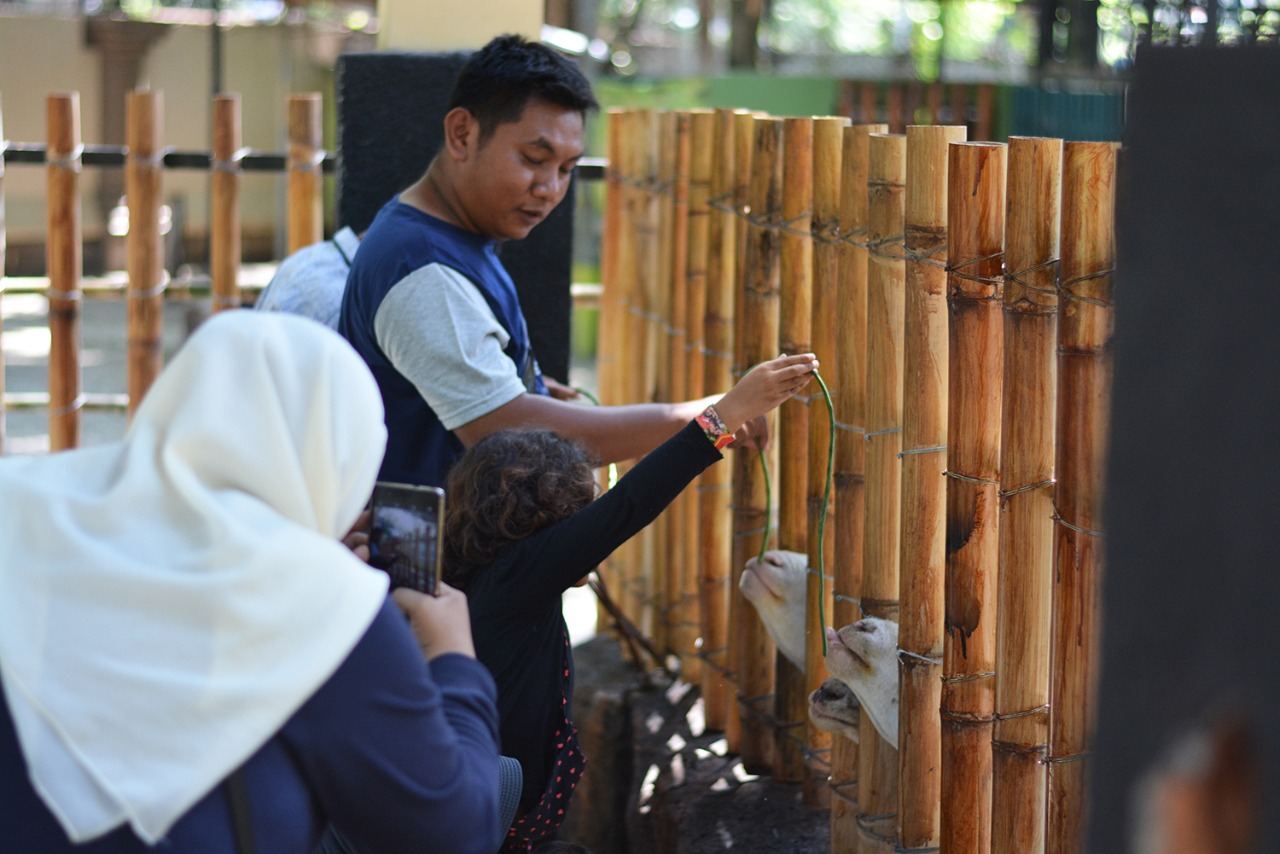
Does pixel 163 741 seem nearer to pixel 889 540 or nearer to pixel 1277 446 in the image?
pixel 1277 446

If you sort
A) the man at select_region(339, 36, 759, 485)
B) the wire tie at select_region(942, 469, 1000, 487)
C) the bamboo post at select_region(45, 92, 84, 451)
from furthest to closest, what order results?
the bamboo post at select_region(45, 92, 84, 451), the man at select_region(339, 36, 759, 485), the wire tie at select_region(942, 469, 1000, 487)

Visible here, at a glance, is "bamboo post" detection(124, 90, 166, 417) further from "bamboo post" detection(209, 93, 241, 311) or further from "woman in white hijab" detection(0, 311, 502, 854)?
"woman in white hijab" detection(0, 311, 502, 854)

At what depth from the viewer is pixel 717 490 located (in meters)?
3.79

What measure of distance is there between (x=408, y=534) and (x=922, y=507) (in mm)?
1051

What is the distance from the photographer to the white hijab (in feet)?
5.16

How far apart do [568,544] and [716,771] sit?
4.57 ft

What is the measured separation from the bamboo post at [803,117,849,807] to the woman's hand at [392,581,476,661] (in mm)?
1240

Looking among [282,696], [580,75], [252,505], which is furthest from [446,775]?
[580,75]

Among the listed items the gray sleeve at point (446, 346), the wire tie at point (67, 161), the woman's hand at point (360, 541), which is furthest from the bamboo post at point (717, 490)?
the wire tie at point (67, 161)

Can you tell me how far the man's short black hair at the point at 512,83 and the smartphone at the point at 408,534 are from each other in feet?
3.55

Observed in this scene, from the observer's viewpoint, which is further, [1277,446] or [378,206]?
[378,206]

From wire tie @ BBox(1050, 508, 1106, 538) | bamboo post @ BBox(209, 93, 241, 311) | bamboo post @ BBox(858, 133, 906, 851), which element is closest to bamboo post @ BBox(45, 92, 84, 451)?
bamboo post @ BBox(209, 93, 241, 311)

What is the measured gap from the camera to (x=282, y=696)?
1.60m

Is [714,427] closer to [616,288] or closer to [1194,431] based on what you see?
[1194,431]
